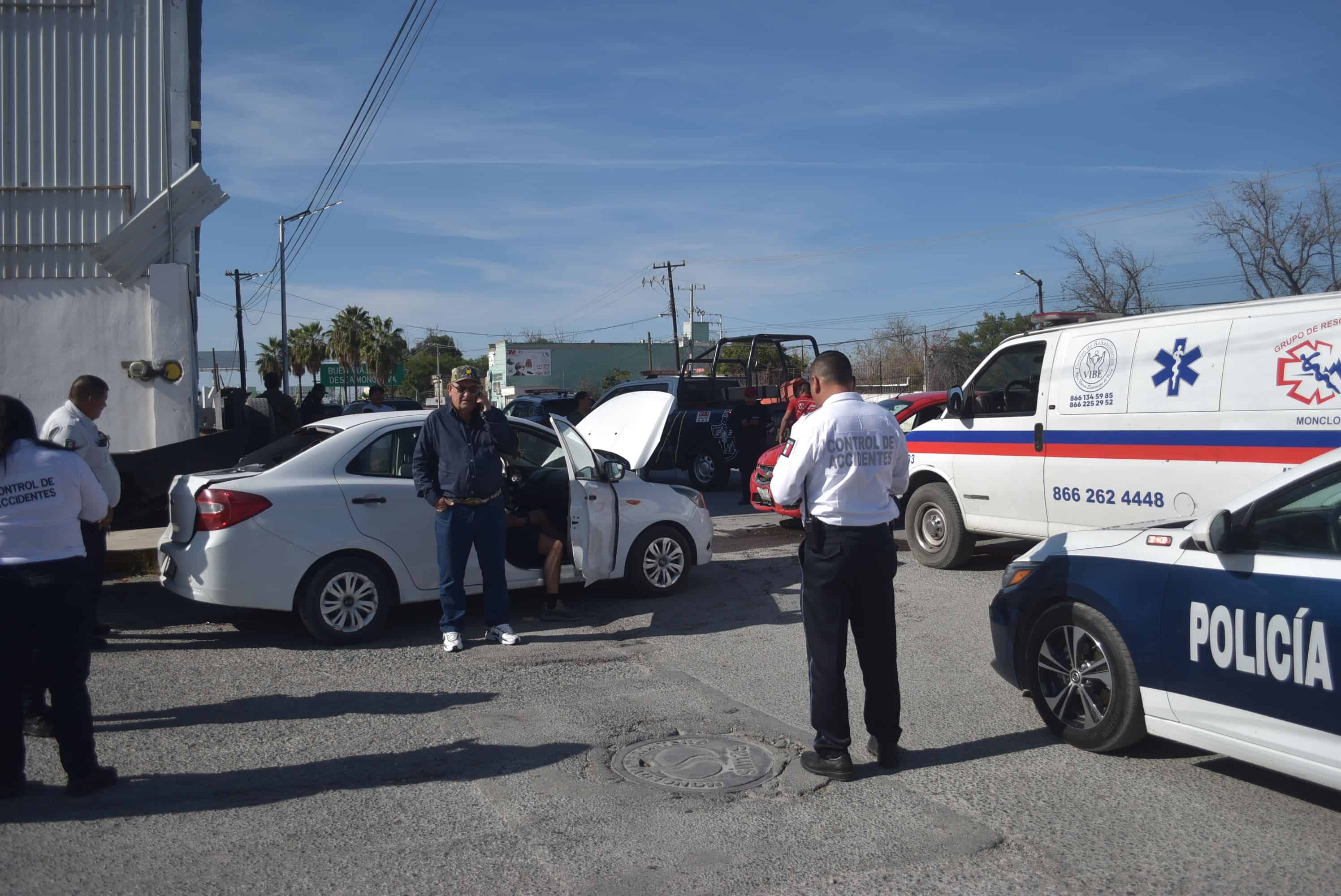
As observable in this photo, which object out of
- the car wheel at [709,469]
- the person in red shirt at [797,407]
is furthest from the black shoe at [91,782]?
the car wheel at [709,469]

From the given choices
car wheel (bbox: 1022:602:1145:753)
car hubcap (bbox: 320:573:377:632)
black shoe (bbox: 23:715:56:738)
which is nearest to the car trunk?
car hubcap (bbox: 320:573:377:632)

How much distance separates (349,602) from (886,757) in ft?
12.9

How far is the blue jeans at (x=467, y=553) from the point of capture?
6.86 m

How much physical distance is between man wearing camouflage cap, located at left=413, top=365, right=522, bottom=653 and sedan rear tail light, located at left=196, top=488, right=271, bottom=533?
3.44ft

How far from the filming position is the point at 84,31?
28.8ft

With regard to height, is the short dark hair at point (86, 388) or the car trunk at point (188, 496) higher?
the short dark hair at point (86, 388)

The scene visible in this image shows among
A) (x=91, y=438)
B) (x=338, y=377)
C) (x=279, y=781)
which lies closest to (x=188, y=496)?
(x=91, y=438)

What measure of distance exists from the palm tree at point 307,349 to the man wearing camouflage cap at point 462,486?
61285 mm

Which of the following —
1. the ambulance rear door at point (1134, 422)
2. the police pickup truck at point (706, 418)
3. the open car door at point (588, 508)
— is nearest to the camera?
the ambulance rear door at point (1134, 422)

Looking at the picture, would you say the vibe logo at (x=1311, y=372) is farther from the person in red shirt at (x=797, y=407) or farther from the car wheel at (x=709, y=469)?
the car wheel at (x=709, y=469)

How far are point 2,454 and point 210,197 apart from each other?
525 cm

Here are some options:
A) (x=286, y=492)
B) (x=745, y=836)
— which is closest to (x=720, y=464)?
(x=286, y=492)

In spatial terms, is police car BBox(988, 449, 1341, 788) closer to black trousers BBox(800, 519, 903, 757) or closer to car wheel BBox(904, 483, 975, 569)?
black trousers BBox(800, 519, 903, 757)

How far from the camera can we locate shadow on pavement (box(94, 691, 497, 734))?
5.46 meters
